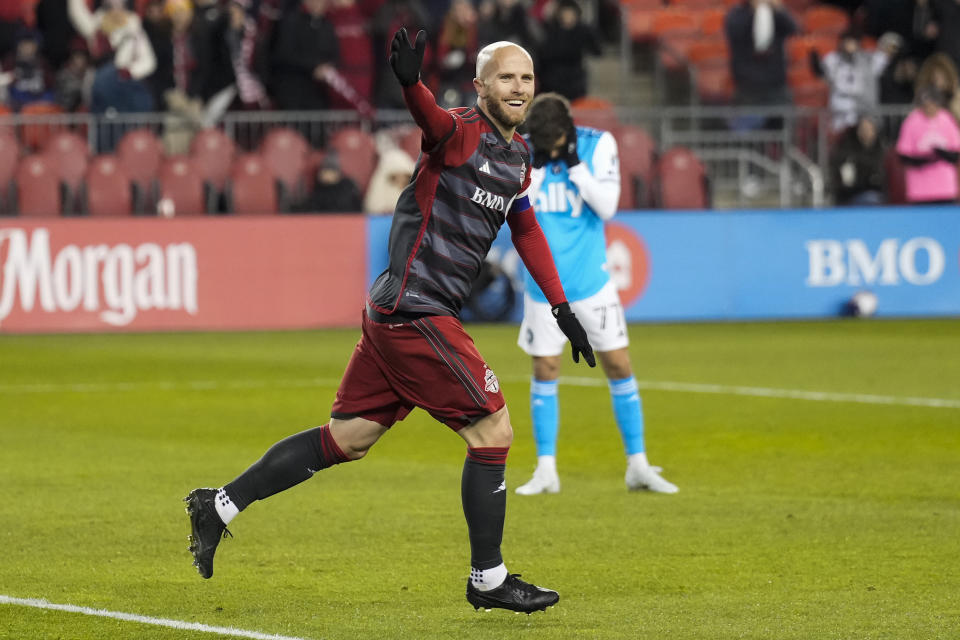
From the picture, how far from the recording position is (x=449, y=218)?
6109 mm

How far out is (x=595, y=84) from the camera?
24.8m

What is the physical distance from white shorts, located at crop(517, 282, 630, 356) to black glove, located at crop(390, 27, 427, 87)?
140 inches

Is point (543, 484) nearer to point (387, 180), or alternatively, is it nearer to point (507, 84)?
point (507, 84)

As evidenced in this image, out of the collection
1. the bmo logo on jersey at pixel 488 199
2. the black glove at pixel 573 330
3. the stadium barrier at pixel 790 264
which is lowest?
the stadium barrier at pixel 790 264

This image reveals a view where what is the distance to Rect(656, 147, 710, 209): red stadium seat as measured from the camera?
21.0 metres

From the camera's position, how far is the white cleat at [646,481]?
9188 mm

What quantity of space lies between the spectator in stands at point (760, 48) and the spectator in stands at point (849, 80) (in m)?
0.65

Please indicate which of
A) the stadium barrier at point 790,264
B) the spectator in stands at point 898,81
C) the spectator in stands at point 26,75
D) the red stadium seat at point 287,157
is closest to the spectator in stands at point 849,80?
the spectator in stands at point 898,81

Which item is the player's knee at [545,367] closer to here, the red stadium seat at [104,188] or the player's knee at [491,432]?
the player's knee at [491,432]

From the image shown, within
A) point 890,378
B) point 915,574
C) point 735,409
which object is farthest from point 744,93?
point 915,574

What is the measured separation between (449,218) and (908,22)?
19526mm

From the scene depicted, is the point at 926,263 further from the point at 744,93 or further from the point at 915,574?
the point at 915,574

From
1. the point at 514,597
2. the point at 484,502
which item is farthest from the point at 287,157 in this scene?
the point at 514,597

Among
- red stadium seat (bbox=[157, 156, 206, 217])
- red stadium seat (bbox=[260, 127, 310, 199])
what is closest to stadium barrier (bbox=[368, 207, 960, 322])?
red stadium seat (bbox=[260, 127, 310, 199])
